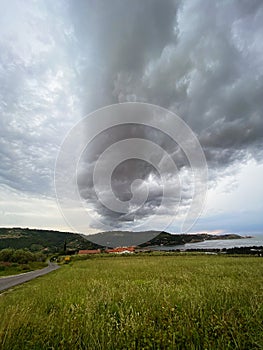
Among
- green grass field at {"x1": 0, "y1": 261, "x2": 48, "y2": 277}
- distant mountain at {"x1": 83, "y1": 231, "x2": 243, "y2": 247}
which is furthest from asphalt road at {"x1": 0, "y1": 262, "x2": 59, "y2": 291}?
distant mountain at {"x1": 83, "y1": 231, "x2": 243, "y2": 247}

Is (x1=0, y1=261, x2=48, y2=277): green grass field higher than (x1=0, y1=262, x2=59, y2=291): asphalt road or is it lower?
higher

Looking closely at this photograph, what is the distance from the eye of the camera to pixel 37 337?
143 inches

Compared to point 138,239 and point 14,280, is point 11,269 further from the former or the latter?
point 138,239

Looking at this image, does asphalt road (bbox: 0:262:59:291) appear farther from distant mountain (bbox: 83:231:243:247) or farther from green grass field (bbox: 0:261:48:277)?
distant mountain (bbox: 83:231:243:247)

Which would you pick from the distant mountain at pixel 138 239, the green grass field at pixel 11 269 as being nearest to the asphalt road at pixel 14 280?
the green grass field at pixel 11 269

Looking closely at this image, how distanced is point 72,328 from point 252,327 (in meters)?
3.30

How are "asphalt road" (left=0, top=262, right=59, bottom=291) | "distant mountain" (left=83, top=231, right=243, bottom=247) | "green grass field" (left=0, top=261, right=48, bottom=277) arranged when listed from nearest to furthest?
"asphalt road" (left=0, top=262, right=59, bottom=291) → "green grass field" (left=0, top=261, right=48, bottom=277) → "distant mountain" (left=83, top=231, right=243, bottom=247)

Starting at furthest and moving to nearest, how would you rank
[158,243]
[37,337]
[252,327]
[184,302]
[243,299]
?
[158,243] → [243,299] → [184,302] → [252,327] → [37,337]

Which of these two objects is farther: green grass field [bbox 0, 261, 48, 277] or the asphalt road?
green grass field [bbox 0, 261, 48, 277]

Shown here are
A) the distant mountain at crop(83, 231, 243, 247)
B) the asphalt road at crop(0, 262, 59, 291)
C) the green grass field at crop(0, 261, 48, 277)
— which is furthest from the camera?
the distant mountain at crop(83, 231, 243, 247)

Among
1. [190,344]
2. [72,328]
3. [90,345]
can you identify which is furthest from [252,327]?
[72,328]

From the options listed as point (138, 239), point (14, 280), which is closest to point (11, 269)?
point (14, 280)

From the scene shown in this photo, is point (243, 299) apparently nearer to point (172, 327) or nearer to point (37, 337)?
point (172, 327)

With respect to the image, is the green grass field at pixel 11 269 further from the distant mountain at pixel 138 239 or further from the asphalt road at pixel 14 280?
the distant mountain at pixel 138 239
